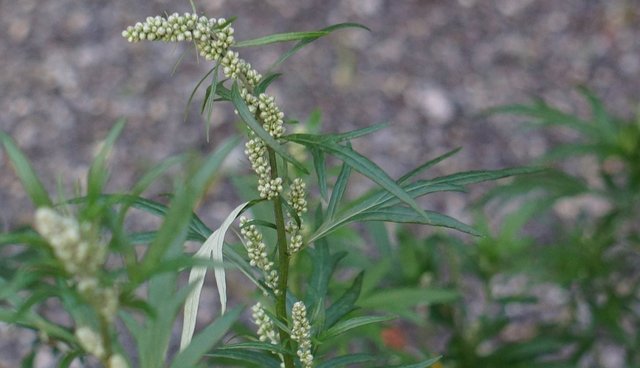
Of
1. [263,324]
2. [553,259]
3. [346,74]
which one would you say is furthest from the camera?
[346,74]

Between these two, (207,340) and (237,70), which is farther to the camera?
(237,70)

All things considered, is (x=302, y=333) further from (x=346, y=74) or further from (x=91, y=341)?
(x=346, y=74)

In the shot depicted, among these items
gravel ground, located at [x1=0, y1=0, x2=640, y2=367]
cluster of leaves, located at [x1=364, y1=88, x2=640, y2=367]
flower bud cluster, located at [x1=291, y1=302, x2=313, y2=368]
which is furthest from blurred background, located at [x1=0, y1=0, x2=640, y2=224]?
flower bud cluster, located at [x1=291, y1=302, x2=313, y2=368]

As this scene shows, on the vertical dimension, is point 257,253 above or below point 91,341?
above

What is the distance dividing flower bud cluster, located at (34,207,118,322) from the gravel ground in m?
3.11

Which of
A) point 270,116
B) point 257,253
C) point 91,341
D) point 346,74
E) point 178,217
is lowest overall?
point 91,341

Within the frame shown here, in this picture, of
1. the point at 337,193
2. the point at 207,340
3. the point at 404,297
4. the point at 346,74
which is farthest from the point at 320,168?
the point at 346,74

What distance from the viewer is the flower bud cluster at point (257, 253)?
4.09 ft

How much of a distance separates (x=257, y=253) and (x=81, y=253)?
439mm

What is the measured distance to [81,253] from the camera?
83 cm

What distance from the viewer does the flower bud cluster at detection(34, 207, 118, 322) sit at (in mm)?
825

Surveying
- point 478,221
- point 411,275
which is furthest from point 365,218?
point 478,221

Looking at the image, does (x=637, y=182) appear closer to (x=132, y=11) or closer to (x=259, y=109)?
(x=259, y=109)

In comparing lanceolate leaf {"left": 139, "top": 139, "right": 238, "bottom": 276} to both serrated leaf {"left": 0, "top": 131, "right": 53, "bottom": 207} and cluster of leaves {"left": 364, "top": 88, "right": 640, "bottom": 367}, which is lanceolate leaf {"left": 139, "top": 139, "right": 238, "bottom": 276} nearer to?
serrated leaf {"left": 0, "top": 131, "right": 53, "bottom": 207}
